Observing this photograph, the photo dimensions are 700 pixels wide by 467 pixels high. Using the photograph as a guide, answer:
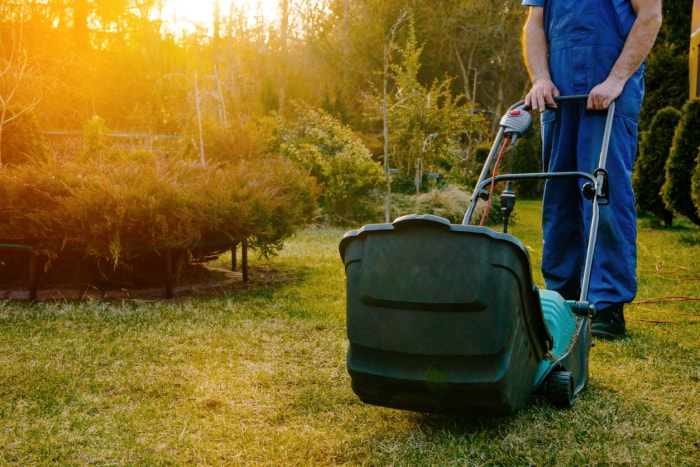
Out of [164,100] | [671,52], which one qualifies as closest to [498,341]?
[671,52]

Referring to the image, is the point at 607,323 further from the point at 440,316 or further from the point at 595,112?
the point at 440,316

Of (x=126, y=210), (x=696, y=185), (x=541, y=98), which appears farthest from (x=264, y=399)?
(x=696, y=185)

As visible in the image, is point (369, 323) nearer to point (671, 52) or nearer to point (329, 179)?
point (329, 179)

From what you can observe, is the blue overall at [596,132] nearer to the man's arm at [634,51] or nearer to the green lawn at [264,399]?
the man's arm at [634,51]

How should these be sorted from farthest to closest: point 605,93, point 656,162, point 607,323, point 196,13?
A: point 196,13
point 656,162
point 607,323
point 605,93

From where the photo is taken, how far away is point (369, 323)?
6.25ft

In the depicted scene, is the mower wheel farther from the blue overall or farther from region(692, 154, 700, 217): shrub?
region(692, 154, 700, 217): shrub

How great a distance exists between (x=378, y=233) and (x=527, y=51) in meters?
1.89

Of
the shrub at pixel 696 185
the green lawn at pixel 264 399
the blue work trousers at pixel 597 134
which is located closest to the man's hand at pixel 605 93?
the blue work trousers at pixel 597 134

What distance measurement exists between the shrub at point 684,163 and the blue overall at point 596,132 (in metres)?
4.79

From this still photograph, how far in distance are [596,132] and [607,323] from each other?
92 centimetres

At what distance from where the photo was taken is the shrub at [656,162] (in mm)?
8703

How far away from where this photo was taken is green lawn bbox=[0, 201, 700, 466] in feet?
6.66

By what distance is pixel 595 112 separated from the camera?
311 cm
